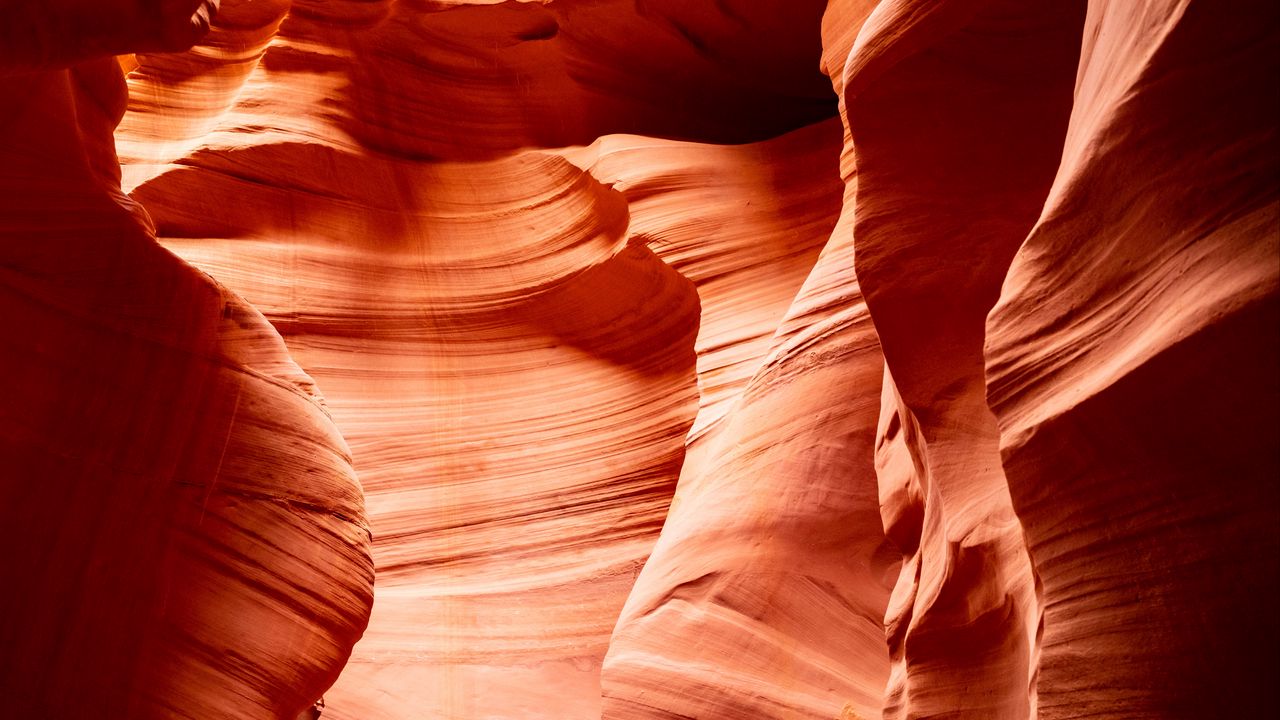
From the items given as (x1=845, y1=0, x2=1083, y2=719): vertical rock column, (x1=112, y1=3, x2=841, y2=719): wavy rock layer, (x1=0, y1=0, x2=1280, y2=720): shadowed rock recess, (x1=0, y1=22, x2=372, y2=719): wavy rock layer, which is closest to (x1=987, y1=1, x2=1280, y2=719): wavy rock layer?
(x1=0, y1=0, x2=1280, y2=720): shadowed rock recess

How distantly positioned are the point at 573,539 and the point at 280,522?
2081 millimetres

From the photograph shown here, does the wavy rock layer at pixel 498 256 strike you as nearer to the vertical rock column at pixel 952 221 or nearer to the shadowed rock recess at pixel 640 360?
the shadowed rock recess at pixel 640 360

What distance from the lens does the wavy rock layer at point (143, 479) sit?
3.13 meters

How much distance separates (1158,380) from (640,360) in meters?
4.23

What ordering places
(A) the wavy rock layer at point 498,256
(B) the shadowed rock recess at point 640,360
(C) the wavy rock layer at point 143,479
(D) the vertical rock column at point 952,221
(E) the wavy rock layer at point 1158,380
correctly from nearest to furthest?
(E) the wavy rock layer at point 1158,380 < (B) the shadowed rock recess at point 640,360 < (D) the vertical rock column at point 952,221 < (C) the wavy rock layer at point 143,479 < (A) the wavy rock layer at point 498,256

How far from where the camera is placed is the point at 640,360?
18.9 ft

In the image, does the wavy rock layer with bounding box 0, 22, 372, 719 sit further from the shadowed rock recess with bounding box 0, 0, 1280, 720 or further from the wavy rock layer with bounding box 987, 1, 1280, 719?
the wavy rock layer with bounding box 987, 1, 1280, 719

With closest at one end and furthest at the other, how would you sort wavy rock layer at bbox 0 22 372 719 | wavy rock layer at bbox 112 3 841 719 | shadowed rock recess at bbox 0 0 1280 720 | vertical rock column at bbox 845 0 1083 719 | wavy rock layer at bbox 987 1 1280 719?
wavy rock layer at bbox 987 1 1280 719 → shadowed rock recess at bbox 0 0 1280 720 → vertical rock column at bbox 845 0 1083 719 → wavy rock layer at bbox 0 22 372 719 → wavy rock layer at bbox 112 3 841 719

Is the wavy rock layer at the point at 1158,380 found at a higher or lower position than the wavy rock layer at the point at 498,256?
lower

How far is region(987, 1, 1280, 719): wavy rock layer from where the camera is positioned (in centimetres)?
154

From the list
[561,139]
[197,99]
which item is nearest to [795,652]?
[561,139]

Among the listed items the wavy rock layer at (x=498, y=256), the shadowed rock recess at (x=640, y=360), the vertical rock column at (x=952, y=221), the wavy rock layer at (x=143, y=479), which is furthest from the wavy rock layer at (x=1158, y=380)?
the wavy rock layer at (x=498, y=256)

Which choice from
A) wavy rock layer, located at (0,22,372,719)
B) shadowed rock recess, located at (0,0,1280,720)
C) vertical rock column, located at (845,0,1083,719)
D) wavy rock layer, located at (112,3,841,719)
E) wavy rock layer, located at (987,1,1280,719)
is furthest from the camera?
wavy rock layer, located at (112,3,841,719)

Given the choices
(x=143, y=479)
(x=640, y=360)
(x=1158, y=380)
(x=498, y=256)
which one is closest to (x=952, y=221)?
(x=1158, y=380)
